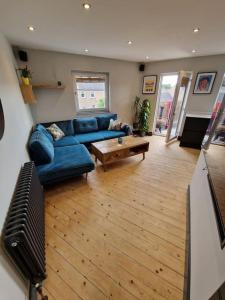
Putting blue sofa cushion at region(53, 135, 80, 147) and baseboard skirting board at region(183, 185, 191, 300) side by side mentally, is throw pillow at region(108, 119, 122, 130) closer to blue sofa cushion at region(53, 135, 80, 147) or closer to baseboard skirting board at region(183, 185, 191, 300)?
blue sofa cushion at region(53, 135, 80, 147)

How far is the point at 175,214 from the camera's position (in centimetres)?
190

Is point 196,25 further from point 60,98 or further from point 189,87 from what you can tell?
point 60,98

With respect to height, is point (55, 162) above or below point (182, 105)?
below

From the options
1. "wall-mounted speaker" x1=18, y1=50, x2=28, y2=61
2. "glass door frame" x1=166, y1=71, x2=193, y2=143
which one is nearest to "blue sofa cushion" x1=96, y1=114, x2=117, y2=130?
"glass door frame" x1=166, y1=71, x2=193, y2=143

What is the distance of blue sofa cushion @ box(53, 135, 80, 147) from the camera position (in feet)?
10.3

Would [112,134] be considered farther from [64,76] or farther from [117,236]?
[117,236]

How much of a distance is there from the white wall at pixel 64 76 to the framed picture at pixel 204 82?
1.91 m

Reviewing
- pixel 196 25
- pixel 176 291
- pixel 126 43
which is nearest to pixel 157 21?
pixel 196 25

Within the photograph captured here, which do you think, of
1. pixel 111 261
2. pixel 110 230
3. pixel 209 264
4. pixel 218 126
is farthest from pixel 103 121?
pixel 209 264

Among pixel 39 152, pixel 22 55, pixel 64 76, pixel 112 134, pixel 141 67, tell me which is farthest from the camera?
pixel 141 67

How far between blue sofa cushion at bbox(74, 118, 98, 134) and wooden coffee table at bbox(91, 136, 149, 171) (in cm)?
105

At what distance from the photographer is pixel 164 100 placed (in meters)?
5.02

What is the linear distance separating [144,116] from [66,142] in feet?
9.29

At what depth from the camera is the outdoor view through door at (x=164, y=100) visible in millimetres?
4473
